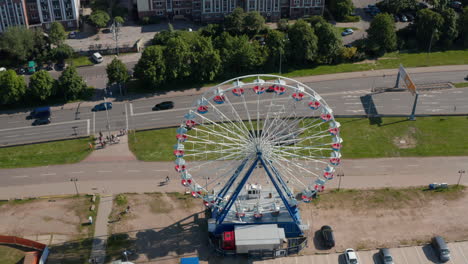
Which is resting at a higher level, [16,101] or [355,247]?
[16,101]

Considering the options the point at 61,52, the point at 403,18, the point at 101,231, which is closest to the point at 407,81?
the point at 403,18

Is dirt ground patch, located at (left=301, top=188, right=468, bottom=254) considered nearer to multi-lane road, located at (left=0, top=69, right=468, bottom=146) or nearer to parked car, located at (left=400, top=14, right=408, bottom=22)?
multi-lane road, located at (left=0, top=69, right=468, bottom=146)

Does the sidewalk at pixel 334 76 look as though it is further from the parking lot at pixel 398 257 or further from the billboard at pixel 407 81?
the parking lot at pixel 398 257

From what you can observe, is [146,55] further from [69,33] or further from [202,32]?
[69,33]

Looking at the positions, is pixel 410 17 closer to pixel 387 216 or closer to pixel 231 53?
pixel 231 53

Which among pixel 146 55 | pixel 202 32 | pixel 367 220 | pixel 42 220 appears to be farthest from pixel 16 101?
pixel 367 220
